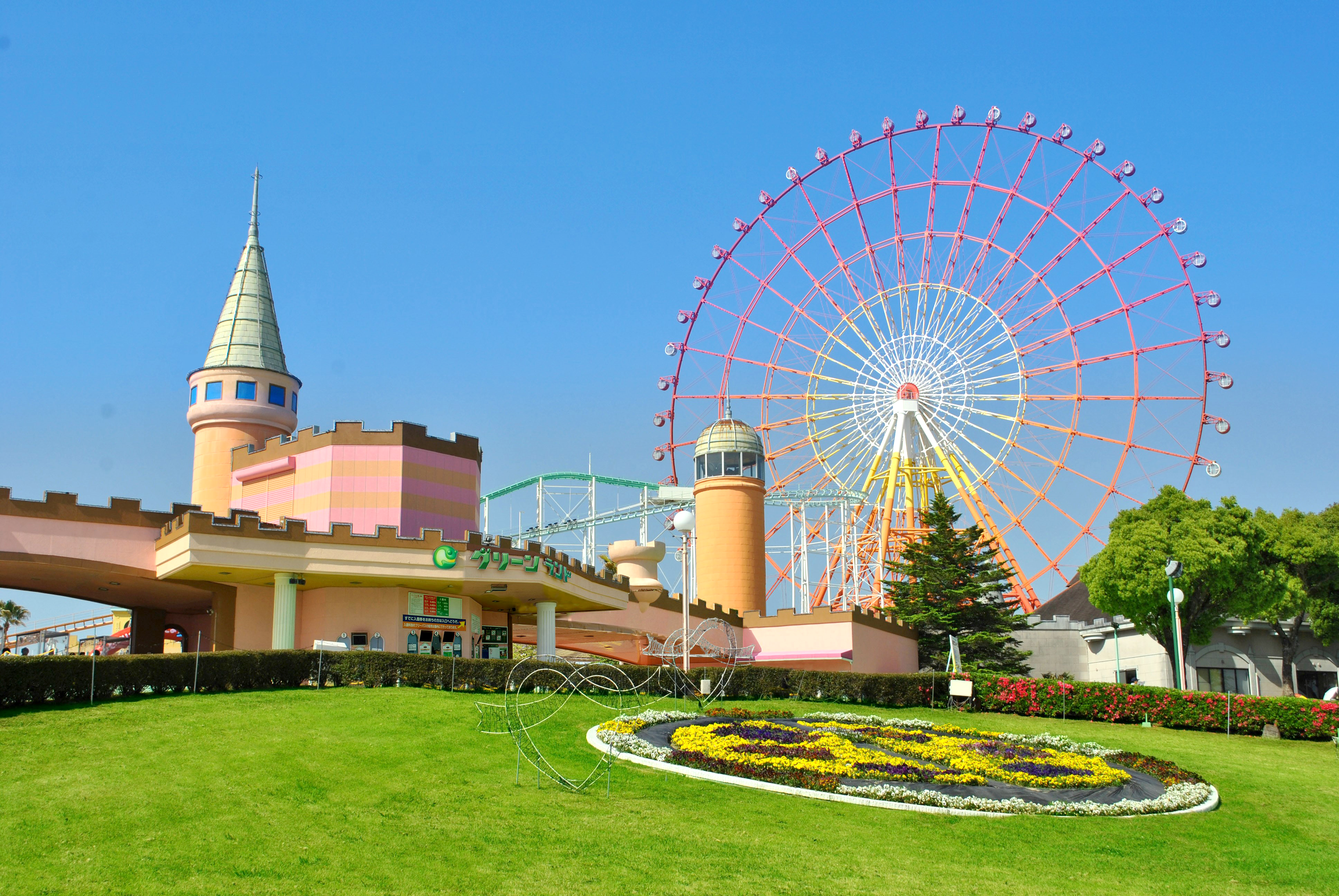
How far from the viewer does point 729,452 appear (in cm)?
5797

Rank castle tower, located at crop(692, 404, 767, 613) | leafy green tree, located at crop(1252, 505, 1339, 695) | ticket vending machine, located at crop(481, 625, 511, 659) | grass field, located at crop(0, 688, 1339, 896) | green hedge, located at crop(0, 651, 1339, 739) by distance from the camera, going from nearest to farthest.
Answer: grass field, located at crop(0, 688, 1339, 896), green hedge, located at crop(0, 651, 1339, 739), ticket vending machine, located at crop(481, 625, 511, 659), leafy green tree, located at crop(1252, 505, 1339, 695), castle tower, located at crop(692, 404, 767, 613)

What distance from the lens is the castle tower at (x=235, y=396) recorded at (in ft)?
158

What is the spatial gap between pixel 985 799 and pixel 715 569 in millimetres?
36441

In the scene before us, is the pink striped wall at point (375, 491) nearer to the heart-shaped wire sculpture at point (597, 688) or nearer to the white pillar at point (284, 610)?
the white pillar at point (284, 610)

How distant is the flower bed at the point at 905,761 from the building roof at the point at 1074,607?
34.8 metres

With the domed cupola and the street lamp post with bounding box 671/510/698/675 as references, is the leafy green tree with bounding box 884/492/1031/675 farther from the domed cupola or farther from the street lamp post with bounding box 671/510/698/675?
the street lamp post with bounding box 671/510/698/675

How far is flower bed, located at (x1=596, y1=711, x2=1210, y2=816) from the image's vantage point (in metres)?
19.7

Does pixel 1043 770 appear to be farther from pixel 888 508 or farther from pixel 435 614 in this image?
pixel 888 508

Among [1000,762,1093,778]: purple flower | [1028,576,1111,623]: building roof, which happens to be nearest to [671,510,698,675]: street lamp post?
[1000,762,1093,778]: purple flower

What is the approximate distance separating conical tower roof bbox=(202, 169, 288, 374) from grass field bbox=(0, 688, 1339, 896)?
2671 cm

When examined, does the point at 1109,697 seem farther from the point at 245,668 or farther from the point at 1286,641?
the point at 245,668

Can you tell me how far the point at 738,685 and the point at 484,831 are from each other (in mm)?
20850

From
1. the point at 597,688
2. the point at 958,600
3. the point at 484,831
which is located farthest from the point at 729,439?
the point at 484,831

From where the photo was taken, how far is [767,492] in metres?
59.1
